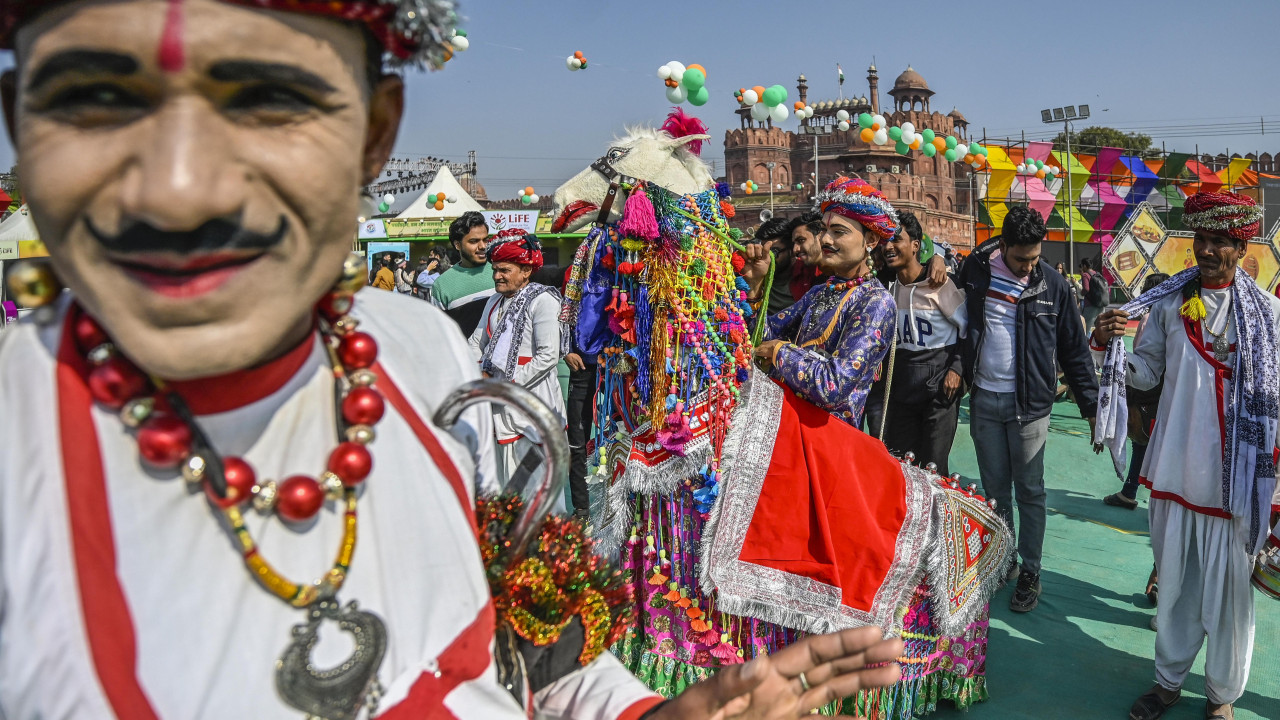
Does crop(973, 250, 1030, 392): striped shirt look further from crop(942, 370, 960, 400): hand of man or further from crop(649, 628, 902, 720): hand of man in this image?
crop(649, 628, 902, 720): hand of man

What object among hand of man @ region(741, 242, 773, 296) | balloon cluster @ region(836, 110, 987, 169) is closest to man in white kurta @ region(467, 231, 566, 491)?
hand of man @ region(741, 242, 773, 296)

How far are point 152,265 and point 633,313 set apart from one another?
235 cm

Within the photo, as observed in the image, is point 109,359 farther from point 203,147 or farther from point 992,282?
point 992,282

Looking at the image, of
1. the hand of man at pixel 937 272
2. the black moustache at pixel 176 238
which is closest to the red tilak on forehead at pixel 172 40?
the black moustache at pixel 176 238

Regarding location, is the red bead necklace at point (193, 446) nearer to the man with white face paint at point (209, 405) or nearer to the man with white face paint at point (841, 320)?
the man with white face paint at point (209, 405)

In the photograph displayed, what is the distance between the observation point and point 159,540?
0.85 metres

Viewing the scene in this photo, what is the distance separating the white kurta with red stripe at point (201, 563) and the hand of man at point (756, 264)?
2.58m

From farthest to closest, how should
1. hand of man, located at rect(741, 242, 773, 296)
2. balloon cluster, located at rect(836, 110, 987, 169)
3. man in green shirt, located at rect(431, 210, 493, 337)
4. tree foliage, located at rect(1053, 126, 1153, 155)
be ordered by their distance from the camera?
1. tree foliage, located at rect(1053, 126, 1153, 155)
2. balloon cluster, located at rect(836, 110, 987, 169)
3. man in green shirt, located at rect(431, 210, 493, 337)
4. hand of man, located at rect(741, 242, 773, 296)

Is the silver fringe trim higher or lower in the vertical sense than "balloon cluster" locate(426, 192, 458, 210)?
lower

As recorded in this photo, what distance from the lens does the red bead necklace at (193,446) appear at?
85cm

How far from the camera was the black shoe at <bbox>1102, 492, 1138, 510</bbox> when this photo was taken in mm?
6000

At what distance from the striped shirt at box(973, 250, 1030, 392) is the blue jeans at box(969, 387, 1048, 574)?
0.23 ft

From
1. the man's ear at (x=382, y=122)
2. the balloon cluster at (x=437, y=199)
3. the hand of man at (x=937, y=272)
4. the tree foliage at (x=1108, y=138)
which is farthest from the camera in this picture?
the tree foliage at (x=1108, y=138)

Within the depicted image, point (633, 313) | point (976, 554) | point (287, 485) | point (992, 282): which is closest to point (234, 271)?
point (287, 485)
